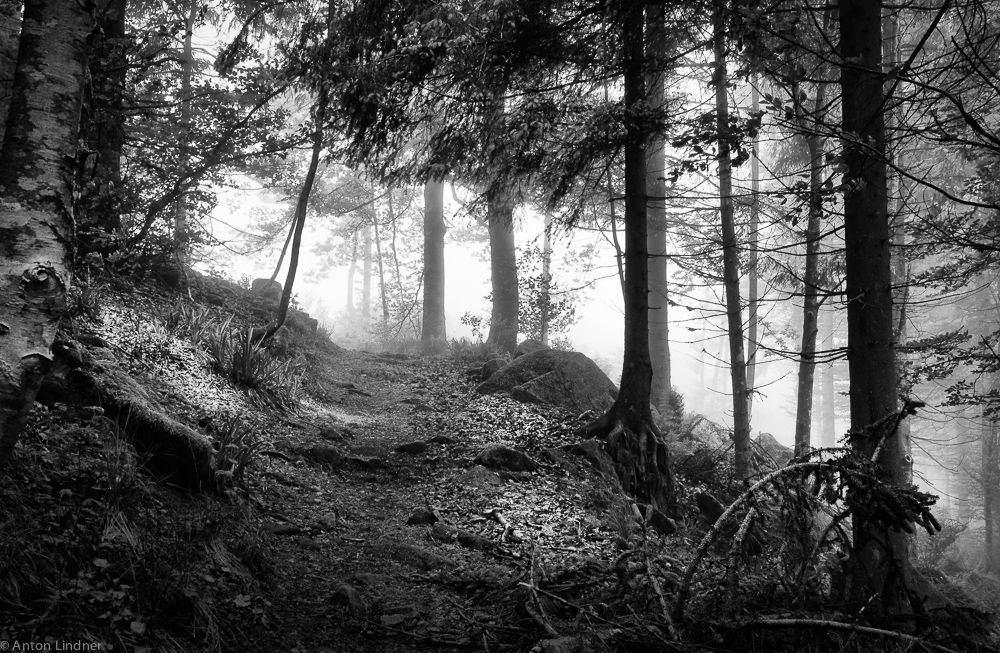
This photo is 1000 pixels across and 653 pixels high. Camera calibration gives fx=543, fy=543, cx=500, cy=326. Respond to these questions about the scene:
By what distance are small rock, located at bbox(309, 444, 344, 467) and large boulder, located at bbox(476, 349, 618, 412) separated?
11.1 feet

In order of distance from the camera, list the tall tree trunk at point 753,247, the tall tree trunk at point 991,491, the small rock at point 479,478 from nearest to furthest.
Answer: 1. the tall tree trunk at point 753,247
2. the small rock at point 479,478
3. the tall tree trunk at point 991,491

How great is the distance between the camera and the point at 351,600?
137 inches

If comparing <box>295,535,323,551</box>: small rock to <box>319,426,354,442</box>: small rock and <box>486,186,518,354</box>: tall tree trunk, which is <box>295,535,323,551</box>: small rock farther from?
<box>486,186,518,354</box>: tall tree trunk

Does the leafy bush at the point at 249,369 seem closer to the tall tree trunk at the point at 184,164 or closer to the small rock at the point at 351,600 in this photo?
the tall tree trunk at the point at 184,164

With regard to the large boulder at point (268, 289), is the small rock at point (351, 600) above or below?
below

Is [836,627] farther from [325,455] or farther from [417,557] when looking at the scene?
[325,455]

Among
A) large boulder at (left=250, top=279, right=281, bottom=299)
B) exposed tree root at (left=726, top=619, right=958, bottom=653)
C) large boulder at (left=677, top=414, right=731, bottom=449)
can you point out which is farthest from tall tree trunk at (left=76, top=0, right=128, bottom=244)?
large boulder at (left=677, top=414, right=731, bottom=449)

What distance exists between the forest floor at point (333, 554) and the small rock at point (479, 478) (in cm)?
2

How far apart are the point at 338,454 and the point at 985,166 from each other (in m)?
7.91

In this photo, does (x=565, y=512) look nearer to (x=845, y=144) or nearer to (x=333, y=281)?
(x=845, y=144)

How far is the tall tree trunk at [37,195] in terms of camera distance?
244 cm

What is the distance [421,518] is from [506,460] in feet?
5.09

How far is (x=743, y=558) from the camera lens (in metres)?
2.72

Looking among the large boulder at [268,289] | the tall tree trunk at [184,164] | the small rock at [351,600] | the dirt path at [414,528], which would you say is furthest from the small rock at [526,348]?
the small rock at [351,600]
